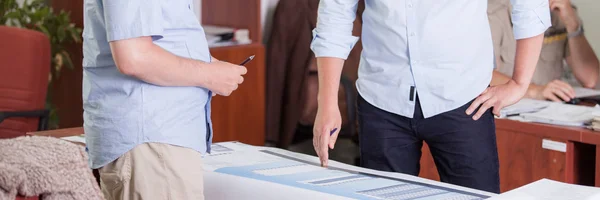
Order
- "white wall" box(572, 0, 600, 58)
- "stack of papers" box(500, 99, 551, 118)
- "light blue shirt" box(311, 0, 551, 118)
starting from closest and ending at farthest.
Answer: "light blue shirt" box(311, 0, 551, 118) < "stack of papers" box(500, 99, 551, 118) < "white wall" box(572, 0, 600, 58)

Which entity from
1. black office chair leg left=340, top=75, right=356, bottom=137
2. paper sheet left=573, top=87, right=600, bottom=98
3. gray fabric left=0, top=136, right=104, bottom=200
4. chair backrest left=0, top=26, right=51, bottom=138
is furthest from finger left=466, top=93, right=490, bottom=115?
black office chair leg left=340, top=75, right=356, bottom=137

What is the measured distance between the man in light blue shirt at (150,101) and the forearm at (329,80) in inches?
16.9

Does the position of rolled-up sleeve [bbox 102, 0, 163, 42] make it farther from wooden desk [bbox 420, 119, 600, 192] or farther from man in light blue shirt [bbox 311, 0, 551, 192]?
wooden desk [bbox 420, 119, 600, 192]

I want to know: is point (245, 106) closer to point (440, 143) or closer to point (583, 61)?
point (583, 61)

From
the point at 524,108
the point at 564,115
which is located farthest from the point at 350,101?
the point at 564,115

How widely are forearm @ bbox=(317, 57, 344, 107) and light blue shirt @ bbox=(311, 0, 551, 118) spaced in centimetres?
2

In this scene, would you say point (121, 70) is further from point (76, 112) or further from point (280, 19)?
point (280, 19)

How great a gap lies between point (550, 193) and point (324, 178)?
1.60ft

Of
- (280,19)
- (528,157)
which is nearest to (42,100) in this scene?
(280,19)

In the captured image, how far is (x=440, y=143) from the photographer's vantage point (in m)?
2.07

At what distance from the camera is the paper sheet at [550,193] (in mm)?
1675

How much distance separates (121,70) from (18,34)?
1.91 metres

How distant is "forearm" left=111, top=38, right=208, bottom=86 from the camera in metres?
Answer: 1.57

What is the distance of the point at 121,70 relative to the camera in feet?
5.16
